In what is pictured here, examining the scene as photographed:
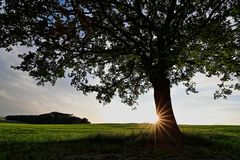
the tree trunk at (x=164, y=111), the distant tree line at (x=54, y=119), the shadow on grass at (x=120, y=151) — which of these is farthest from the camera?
the distant tree line at (x=54, y=119)

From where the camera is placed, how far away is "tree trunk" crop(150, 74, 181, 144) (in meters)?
26.8

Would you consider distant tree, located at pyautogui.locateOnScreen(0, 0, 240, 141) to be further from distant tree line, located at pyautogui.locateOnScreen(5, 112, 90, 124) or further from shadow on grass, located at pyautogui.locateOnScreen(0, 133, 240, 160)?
distant tree line, located at pyautogui.locateOnScreen(5, 112, 90, 124)

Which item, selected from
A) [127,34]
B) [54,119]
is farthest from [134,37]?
[54,119]

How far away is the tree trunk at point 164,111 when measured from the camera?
2677cm

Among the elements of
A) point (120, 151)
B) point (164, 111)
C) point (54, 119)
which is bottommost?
point (120, 151)

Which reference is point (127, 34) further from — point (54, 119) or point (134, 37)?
point (54, 119)

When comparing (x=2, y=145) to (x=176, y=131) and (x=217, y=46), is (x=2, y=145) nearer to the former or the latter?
(x=176, y=131)

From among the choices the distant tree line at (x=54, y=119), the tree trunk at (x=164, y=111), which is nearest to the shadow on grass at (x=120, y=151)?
the tree trunk at (x=164, y=111)

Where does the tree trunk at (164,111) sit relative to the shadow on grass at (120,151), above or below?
above

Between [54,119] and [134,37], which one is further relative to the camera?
[54,119]

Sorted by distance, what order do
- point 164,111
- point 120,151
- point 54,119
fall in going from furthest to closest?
point 54,119, point 164,111, point 120,151

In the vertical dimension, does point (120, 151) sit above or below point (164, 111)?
below

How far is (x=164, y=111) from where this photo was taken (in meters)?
27.3

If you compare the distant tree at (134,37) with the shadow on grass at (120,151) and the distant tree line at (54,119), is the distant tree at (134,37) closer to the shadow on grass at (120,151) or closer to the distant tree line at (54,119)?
the shadow on grass at (120,151)
